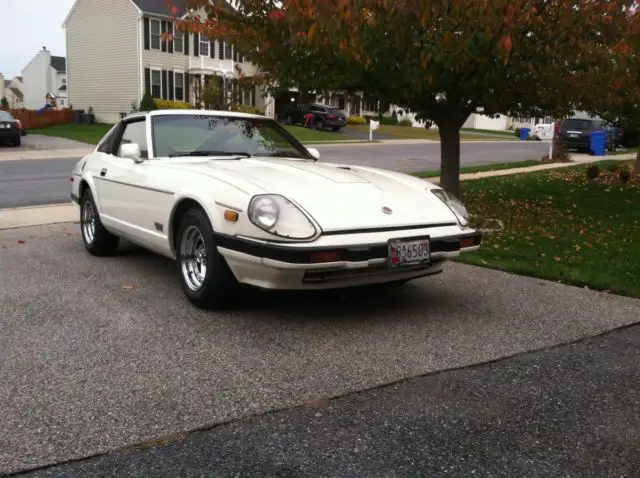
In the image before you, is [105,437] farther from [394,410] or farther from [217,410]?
[394,410]

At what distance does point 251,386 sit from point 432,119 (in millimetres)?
7479

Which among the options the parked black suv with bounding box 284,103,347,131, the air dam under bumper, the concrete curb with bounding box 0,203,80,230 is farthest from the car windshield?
the parked black suv with bounding box 284,103,347,131

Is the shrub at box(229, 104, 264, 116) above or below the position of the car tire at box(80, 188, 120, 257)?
above

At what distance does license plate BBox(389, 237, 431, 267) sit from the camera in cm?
445

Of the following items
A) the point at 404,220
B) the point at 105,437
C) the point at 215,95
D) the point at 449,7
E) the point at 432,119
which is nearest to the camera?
the point at 105,437

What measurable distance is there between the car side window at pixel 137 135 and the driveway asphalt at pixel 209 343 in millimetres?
1101

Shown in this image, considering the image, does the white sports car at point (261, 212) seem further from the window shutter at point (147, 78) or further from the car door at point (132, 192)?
the window shutter at point (147, 78)

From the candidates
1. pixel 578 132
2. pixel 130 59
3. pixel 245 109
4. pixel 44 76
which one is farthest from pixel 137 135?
pixel 44 76

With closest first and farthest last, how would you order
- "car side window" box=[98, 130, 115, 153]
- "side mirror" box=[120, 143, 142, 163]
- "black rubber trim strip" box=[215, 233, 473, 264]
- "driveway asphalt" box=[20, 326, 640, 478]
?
"driveway asphalt" box=[20, 326, 640, 478]
"black rubber trim strip" box=[215, 233, 473, 264]
"side mirror" box=[120, 143, 142, 163]
"car side window" box=[98, 130, 115, 153]

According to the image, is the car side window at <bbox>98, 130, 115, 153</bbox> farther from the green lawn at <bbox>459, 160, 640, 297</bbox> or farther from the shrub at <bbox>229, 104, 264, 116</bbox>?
the shrub at <bbox>229, 104, 264, 116</bbox>

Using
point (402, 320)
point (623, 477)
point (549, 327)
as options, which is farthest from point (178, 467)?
point (549, 327)

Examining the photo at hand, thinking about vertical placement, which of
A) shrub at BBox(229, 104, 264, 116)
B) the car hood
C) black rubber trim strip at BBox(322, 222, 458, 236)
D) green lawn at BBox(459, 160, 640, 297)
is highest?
shrub at BBox(229, 104, 264, 116)

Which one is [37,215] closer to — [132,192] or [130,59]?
[132,192]

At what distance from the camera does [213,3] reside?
8242 mm
